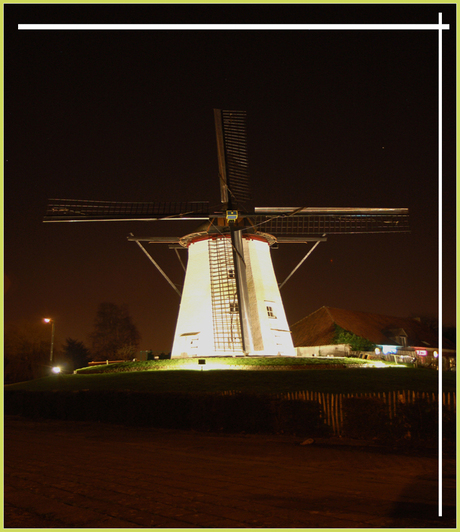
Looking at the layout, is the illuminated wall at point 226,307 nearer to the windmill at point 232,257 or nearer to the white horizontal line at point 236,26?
the windmill at point 232,257

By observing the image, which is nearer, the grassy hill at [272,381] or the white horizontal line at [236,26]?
the white horizontal line at [236,26]

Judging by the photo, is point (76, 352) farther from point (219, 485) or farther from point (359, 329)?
point (219, 485)

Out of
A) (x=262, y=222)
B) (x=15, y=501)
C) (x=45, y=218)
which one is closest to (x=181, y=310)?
(x=262, y=222)

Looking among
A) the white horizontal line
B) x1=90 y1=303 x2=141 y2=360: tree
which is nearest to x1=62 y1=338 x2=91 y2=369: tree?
x1=90 y1=303 x2=141 y2=360: tree

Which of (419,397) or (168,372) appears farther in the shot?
(168,372)

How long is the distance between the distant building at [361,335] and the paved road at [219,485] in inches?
1217

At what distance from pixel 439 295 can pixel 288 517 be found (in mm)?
3485

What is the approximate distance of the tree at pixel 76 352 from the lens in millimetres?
64188

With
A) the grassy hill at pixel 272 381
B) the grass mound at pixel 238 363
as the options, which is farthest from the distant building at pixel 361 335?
the grassy hill at pixel 272 381

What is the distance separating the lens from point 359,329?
153ft

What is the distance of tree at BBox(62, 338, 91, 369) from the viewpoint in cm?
6419

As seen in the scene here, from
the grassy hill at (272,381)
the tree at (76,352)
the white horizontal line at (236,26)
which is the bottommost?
the tree at (76,352)

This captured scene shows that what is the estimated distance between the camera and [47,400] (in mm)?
22266

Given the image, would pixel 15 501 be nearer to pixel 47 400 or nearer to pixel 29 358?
pixel 47 400
